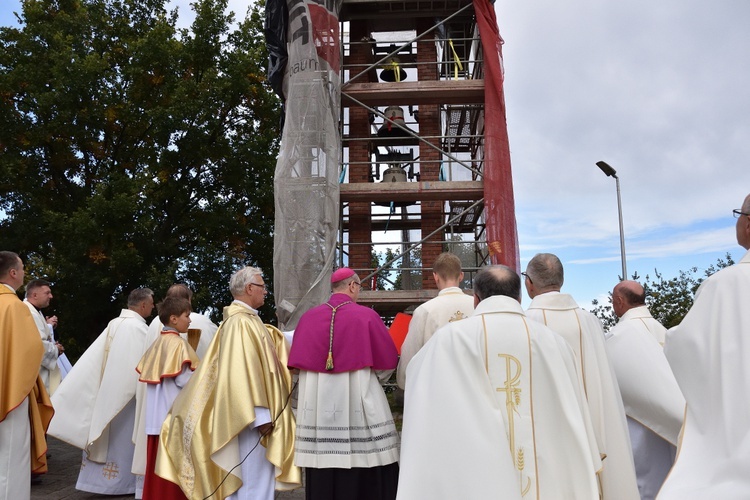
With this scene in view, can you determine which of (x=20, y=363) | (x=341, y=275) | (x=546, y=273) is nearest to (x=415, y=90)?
(x=341, y=275)

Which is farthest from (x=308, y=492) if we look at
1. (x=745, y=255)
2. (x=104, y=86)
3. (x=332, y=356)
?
(x=104, y=86)

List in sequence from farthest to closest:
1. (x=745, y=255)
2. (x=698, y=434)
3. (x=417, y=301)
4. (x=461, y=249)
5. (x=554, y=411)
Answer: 1. (x=461, y=249)
2. (x=417, y=301)
3. (x=554, y=411)
4. (x=745, y=255)
5. (x=698, y=434)

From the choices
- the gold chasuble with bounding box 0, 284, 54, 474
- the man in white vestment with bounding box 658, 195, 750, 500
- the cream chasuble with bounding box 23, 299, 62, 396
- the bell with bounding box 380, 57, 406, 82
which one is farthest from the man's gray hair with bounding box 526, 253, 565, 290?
the bell with bounding box 380, 57, 406, 82

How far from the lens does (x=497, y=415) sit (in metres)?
3.05

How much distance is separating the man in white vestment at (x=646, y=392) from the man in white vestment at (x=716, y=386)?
219 centimetres

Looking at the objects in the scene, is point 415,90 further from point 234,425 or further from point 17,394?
point 17,394

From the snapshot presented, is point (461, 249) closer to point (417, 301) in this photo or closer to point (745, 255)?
point (417, 301)

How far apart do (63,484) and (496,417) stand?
21.1ft

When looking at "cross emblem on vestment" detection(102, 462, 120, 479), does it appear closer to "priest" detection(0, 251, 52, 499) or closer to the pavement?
the pavement

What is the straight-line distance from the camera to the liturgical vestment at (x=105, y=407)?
690 cm

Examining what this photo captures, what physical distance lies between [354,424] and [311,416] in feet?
1.05

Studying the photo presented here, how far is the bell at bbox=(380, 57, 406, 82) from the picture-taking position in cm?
1467

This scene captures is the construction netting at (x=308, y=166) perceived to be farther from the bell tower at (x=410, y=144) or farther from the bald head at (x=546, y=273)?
the bald head at (x=546, y=273)

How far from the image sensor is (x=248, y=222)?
20.0 meters
